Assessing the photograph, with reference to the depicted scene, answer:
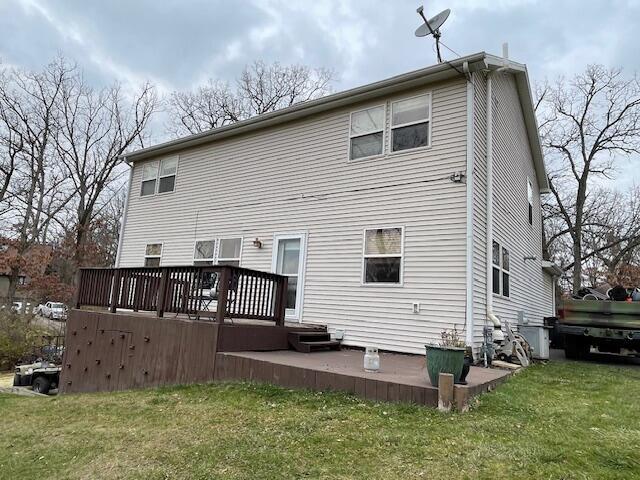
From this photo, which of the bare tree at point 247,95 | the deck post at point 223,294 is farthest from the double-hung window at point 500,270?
the bare tree at point 247,95

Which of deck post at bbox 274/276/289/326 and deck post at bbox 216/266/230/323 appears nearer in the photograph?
deck post at bbox 216/266/230/323

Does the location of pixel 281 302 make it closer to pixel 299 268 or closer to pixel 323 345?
pixel 323 345

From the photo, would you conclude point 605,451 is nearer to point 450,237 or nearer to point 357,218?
point 450,237

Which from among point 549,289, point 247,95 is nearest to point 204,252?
point 549,289

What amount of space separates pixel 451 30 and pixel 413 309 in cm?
691

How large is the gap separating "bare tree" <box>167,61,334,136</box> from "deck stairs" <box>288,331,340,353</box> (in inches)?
712

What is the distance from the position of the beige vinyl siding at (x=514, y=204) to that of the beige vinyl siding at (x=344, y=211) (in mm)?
1441

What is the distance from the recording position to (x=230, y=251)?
397 inches

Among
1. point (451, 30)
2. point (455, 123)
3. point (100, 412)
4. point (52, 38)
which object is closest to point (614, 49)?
point (451, 30)

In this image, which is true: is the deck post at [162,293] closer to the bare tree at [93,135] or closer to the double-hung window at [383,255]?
the double-hung window at [383,255]

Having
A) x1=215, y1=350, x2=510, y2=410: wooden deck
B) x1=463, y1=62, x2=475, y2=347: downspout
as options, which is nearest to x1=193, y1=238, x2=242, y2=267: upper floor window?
x1=215, y1=350, x2=510, y2=410: wooden deck

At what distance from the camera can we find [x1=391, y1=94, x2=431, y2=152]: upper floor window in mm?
7818

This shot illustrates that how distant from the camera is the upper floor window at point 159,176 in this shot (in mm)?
11891

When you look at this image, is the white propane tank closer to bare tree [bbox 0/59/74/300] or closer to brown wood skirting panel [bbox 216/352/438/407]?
brown wood skirting panel [bbox 216/352/438/407]
